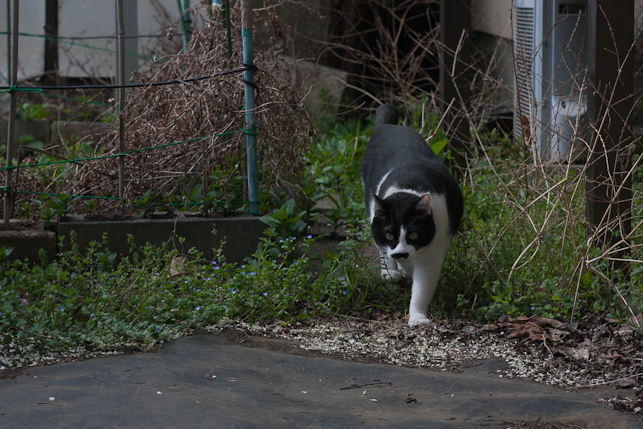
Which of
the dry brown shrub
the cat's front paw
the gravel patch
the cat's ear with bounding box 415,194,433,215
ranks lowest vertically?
the gravel patch

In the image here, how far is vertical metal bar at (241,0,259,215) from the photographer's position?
4285mm

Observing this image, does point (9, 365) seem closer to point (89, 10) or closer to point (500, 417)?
point (500, 417)

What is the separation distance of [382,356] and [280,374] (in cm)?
59

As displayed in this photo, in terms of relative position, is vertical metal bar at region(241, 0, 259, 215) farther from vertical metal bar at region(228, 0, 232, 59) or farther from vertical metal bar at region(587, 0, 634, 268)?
vertical metal bar at region(587, 0, 634, 268)

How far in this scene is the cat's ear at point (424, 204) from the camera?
11.6 ft

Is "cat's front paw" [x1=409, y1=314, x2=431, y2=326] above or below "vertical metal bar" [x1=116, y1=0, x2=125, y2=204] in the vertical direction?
below

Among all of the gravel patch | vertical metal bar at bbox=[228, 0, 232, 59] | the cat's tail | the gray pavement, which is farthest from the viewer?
the cat's tail

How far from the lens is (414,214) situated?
11.8 feet

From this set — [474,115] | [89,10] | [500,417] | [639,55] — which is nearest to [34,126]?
[89,10]

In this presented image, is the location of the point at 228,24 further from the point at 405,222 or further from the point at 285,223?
the point at 405,222

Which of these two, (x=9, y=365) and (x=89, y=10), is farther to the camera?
(x=89, y=10)

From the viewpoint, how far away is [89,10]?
8961mm

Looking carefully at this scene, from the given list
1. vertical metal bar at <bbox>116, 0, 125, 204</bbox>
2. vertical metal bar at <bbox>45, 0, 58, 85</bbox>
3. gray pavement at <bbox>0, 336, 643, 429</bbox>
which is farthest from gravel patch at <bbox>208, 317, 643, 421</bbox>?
vertical metal bar at <bbox>45, 0, 58, 85</bbox>

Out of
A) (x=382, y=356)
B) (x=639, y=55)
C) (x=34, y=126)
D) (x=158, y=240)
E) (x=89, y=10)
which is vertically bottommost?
(x=382, y=356)
